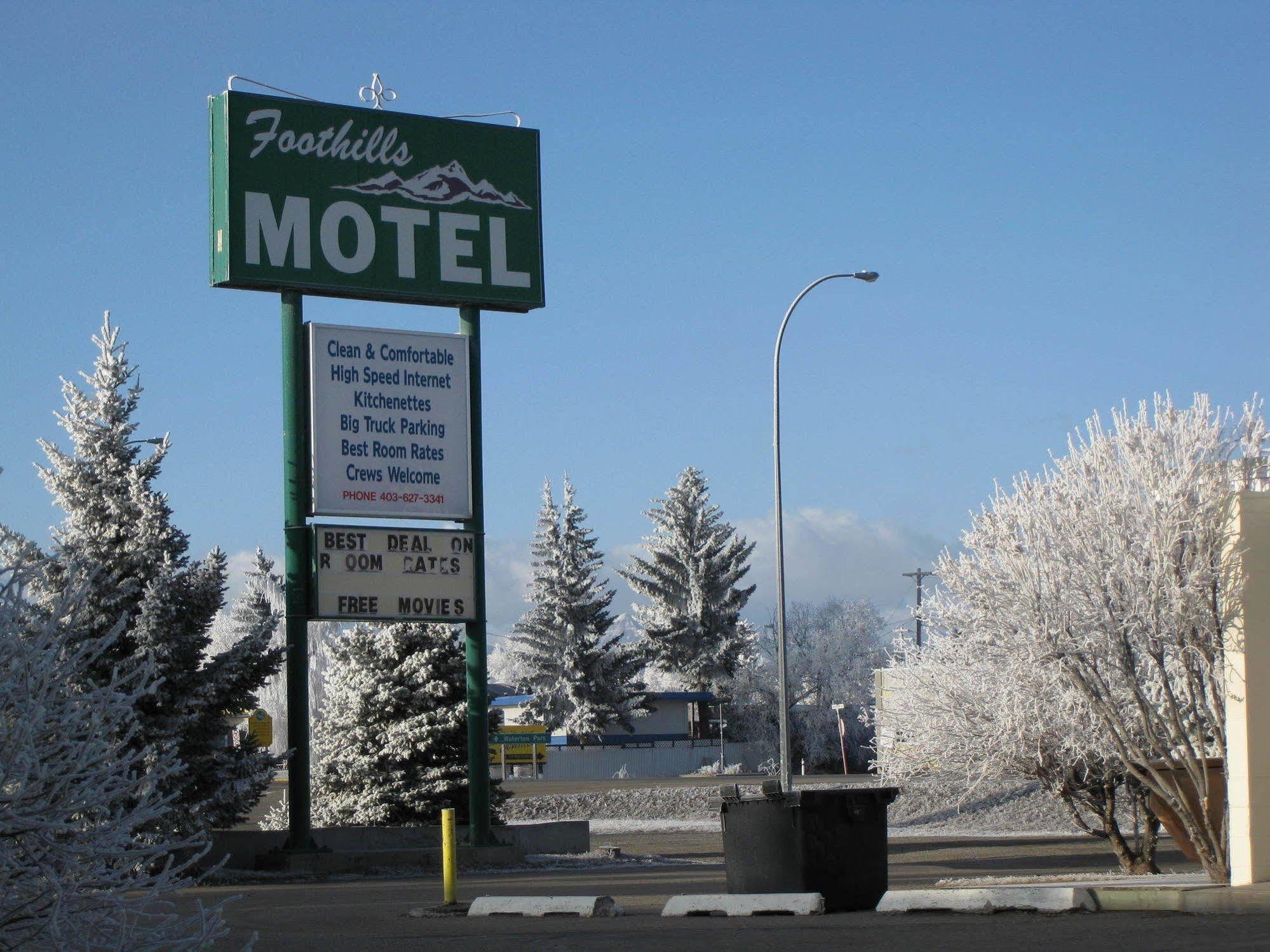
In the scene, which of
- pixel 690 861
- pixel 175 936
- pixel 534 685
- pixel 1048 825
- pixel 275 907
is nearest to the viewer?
pixel 175 936

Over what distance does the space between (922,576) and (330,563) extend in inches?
2629

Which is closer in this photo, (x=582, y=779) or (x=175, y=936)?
(x=175, y=936)

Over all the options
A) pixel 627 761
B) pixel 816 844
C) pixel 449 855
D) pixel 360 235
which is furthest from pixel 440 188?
pixel 627 761

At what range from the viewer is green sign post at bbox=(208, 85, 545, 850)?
66.8 ft

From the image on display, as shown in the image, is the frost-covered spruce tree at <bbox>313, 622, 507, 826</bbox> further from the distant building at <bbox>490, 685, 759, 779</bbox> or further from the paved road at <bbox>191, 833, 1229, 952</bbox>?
the distant building at <bbox>490, 685, 759, 779</bbox>

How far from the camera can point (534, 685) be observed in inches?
2702

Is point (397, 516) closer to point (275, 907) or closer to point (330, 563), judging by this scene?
point (330, 563)

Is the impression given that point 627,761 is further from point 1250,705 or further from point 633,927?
point 633,927

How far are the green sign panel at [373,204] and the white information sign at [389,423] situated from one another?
834mm

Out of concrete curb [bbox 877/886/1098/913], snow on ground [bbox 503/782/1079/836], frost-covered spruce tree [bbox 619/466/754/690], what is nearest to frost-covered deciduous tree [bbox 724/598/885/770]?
frost-covered spruce tree [bbox 619/466/754/690]

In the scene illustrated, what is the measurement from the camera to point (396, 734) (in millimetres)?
24984

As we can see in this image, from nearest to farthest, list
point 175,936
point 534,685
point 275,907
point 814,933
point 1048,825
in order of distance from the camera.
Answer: point 175,936, point 814,933, point 275,907, point 1048,825, point 534,685

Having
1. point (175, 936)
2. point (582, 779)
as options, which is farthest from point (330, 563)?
point (582, 779)

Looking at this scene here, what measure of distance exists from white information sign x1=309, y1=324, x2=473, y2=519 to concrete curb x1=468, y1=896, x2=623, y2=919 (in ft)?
24.7
